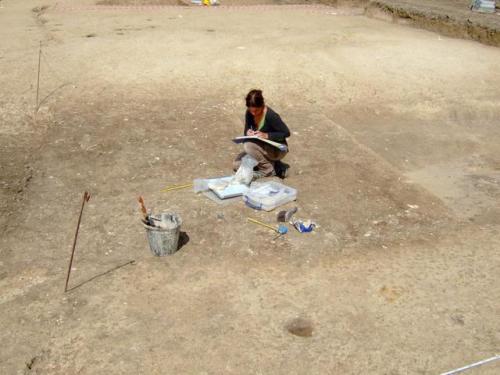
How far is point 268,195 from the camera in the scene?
5.58 meters

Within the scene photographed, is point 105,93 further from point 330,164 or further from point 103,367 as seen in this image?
point 103,367

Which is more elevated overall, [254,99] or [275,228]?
[254,99]

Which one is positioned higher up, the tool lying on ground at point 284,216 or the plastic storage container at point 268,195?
the plastic storage container at point 268,195

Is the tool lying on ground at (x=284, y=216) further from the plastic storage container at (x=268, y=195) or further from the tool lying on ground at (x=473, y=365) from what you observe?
the tool lying on ground at (x=473, y=365)

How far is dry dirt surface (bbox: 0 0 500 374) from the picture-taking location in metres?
3.80

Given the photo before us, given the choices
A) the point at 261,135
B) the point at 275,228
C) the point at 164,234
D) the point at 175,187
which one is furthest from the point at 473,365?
the point at 175,187

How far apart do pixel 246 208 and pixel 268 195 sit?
0.91ft

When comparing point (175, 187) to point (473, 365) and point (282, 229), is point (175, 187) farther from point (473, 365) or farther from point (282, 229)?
point (473, 365)

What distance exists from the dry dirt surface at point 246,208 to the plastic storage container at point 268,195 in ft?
0.31

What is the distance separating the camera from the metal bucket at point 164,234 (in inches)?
178

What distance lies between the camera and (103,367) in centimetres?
356

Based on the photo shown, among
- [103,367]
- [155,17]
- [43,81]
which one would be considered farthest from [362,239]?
[155,17]

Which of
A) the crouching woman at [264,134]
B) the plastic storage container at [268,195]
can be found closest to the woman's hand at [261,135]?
the crouching woman at [264,134]

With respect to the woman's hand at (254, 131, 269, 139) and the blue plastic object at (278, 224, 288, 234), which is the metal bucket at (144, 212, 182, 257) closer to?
the blue plastic object at (278, 224, 288, 234)
